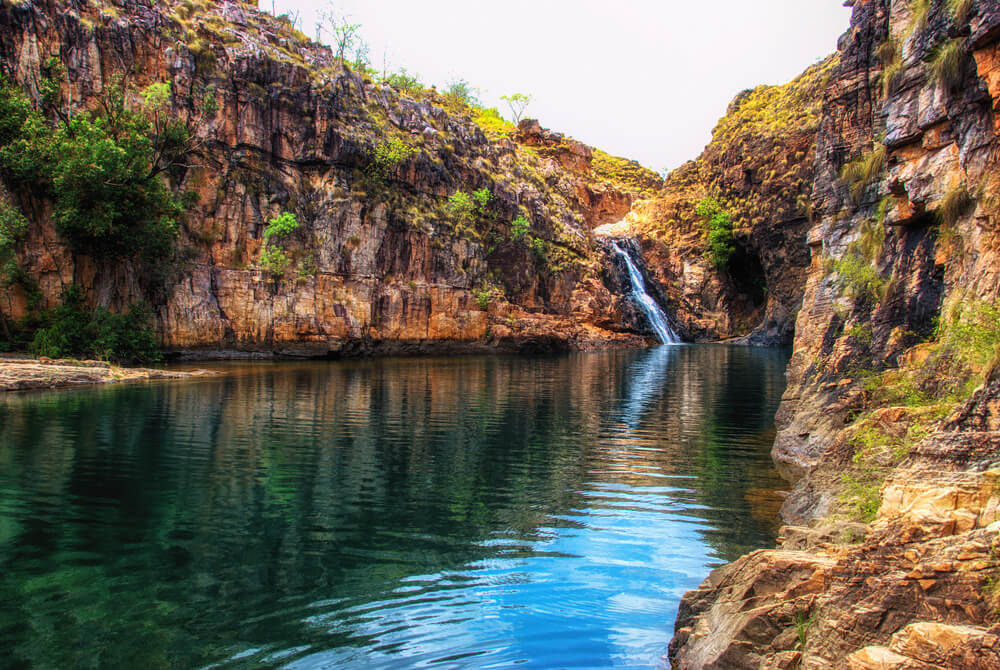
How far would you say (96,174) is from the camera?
35188 millimetres

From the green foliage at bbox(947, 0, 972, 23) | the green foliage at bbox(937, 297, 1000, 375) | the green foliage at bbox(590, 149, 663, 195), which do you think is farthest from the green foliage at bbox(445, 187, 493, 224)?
the green foliage at bbox(590, 149, 663, 195)

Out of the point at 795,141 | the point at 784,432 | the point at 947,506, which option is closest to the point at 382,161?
the point at 795,141

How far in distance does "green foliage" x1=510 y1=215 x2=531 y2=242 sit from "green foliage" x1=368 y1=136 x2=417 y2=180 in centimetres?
1534

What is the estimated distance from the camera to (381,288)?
185 feet

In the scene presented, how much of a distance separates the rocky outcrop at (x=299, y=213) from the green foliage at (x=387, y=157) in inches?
10.4

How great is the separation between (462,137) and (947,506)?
2795 inches

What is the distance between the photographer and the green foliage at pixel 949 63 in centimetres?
1194

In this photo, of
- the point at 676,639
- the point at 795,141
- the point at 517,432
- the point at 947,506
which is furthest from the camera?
the point at 795,141

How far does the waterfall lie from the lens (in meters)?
78.1

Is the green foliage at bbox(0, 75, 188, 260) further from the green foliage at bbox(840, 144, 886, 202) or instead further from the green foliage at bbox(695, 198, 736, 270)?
the green foliage at bbox(695, 198, 736, 270)

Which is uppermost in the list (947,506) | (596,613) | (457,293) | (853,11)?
(853,11)

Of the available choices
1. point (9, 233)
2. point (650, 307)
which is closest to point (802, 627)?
point (9, 233)

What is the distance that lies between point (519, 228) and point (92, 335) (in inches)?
1755

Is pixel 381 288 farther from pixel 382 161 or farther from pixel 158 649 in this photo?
pixel 158 649
